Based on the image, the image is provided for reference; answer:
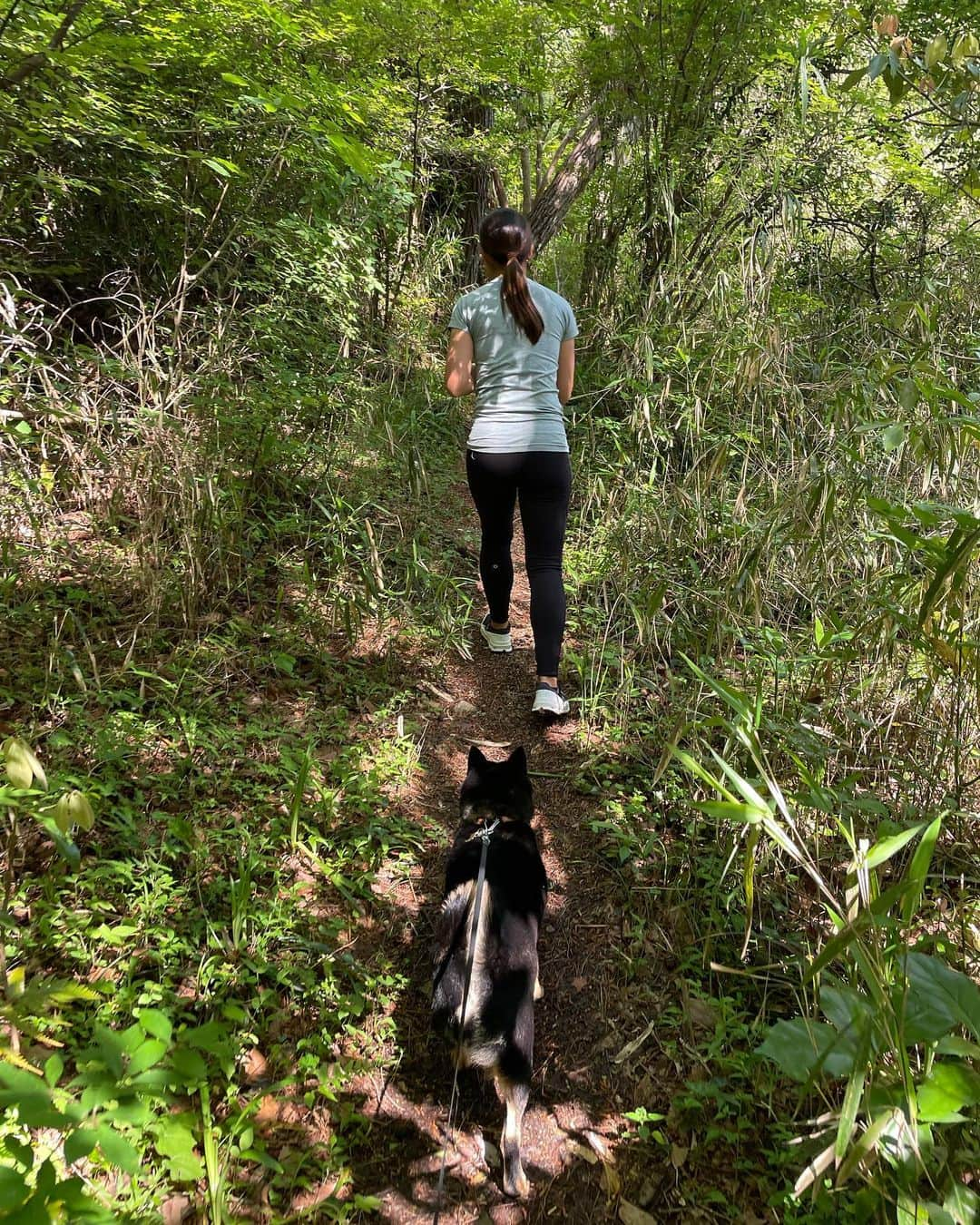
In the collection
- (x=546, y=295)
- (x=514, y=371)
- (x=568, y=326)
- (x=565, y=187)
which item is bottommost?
(x=514, y=371)

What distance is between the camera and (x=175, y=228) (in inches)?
149

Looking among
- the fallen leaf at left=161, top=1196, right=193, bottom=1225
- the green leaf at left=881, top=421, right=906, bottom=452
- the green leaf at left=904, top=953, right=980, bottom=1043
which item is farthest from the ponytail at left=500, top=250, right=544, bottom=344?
the fallen leaf at left=161, top=1196, right=193, bottom=1225

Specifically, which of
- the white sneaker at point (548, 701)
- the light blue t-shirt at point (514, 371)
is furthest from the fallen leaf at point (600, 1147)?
the light blue t-shirt at point (514, 371)

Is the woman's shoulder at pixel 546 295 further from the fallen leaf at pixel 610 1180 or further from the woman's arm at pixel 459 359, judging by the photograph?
the fallen leaf at pixel 610 1180

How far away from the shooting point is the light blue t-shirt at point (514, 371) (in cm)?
270

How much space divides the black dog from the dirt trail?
0.09 meters

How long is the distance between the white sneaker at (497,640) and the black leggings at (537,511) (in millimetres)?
511

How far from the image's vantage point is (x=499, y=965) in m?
1.63

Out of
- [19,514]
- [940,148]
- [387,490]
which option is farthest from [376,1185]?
[940,148]

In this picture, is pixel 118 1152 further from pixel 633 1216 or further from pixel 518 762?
pixel 518 762

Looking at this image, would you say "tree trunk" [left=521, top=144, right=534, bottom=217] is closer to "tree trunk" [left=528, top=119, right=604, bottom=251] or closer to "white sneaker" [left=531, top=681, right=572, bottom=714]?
"tree trunk" [left=528, top=119, right=604, bottom=251]

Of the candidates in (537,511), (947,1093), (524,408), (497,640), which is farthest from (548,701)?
(947,1093)

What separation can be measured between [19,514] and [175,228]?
2051 millimetres

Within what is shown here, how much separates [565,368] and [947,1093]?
8.83ft
